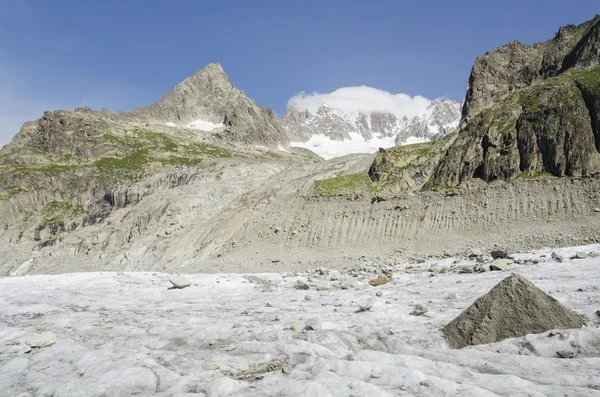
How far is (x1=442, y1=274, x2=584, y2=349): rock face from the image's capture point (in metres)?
9.93

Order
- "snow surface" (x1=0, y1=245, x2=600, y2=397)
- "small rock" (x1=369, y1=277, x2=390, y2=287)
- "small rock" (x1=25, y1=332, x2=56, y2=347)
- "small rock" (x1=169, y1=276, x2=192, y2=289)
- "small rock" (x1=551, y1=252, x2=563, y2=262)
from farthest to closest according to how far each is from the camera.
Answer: "small rock" (x1=169, y1=276, x2=192, y2=289) → "small rock" (x1=369, y1=277, x2=390, y2=287) → "small rock" (x1=551, y1=252, x2=563, y2=262) → "small rock" (x1=25, y1=332, x2=56, y2=347) → "snow surface" (x1=0, y1=245, x2=600, y2=397)

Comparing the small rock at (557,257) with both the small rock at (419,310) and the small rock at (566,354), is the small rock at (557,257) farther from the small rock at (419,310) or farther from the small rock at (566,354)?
the small rock at (566,354)

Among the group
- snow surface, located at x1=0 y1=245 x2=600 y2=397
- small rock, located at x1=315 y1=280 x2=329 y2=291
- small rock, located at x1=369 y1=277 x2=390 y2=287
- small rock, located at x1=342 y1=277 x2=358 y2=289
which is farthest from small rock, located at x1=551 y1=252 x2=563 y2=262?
small rock, located at x1=315 y1=280 x2=329 y2=291

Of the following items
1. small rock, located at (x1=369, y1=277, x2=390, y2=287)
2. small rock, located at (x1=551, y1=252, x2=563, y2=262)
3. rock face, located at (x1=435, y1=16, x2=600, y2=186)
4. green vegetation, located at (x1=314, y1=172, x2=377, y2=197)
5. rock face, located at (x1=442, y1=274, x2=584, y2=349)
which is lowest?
small rock, located at (x1=369, y1=277, x2=390, y2=287)

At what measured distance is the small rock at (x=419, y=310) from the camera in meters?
12.6

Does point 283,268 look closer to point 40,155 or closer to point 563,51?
point 563,51

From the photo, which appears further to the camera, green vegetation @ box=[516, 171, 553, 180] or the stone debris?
green vegetation @ box=[516, 171, 553, 180]

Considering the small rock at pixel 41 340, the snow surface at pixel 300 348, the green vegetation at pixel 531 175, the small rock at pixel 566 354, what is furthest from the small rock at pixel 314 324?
the green vegetation at pixel 531 175

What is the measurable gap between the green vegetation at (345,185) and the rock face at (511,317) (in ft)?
111

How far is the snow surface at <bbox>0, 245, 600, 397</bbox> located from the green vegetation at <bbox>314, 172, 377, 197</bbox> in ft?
86.0

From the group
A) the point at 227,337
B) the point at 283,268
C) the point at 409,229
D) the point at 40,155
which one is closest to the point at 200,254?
the point at 283,268

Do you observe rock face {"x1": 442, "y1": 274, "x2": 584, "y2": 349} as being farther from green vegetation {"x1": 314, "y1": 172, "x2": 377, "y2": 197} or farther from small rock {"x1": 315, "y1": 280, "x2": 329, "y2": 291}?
green vegetation {"x1": 314, "y1": 172, "x2": 377, "y2": 197}

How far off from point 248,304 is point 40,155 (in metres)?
173

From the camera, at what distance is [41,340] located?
1179cm
